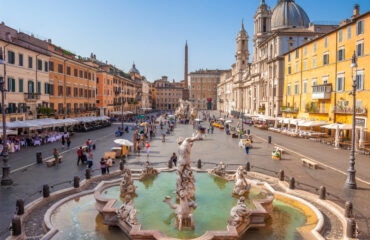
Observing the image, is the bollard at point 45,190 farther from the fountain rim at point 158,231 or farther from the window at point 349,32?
the window at point 349,32

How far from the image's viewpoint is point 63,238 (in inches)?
→ 340

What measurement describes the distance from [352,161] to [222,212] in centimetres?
729

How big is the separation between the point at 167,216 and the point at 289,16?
64.9 m

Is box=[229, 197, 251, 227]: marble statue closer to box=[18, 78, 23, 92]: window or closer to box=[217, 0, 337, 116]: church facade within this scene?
box=[18, 78, 23, 92]: window

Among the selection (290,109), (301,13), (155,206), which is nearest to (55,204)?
(155,206)

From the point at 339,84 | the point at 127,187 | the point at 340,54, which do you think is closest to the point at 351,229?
the point at 127,187

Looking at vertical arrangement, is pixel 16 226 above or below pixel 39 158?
below

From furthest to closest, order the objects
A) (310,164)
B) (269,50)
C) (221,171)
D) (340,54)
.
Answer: (269,50)
(340,54)
(310,164)
(221,171)

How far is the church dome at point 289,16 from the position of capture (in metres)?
64.4

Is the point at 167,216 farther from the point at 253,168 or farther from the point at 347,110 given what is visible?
the point at 347,110

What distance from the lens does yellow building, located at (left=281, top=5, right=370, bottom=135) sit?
2666cm

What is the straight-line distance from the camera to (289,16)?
2542 inches

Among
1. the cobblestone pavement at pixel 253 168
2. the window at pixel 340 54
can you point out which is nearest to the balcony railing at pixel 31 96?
the cobblestone pavement at pixel 253 168

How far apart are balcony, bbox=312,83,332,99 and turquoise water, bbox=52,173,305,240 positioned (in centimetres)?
2387
